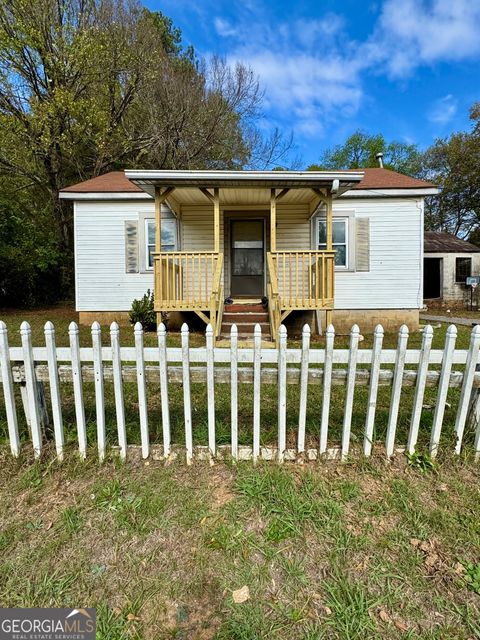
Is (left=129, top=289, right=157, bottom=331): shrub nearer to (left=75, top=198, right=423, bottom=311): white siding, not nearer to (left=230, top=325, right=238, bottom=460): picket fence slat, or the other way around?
(left=75, top=198, right=423, bottom=311): white siding

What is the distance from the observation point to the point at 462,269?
1644 cm

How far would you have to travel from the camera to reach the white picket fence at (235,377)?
91.4 inches

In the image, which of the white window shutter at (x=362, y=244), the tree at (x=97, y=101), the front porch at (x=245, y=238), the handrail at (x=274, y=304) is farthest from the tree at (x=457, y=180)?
the handrail at (x=274, y=304)

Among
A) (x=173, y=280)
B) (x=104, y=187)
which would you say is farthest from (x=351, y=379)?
(x=104, y=187)

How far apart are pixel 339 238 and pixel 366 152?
28297 mm

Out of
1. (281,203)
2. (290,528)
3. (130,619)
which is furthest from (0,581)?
(281,203)

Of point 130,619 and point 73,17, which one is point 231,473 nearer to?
point 130,619

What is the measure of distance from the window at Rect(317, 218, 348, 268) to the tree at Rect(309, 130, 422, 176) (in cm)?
2556

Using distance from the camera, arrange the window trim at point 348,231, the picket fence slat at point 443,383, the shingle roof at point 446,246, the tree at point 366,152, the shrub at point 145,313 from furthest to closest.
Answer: the tree at point 366,152
the shingle roof at point 446,246
the window trim at point 348,231
the shrub at point 145,313
the picket fence slat at point 443,383

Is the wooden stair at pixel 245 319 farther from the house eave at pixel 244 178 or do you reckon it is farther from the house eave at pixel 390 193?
the house eave at pixel 390 193

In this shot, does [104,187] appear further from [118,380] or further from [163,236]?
[118,380]

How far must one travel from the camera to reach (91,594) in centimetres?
157

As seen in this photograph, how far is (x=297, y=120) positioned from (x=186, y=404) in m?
21.3

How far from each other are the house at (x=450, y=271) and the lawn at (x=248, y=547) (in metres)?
15.9
